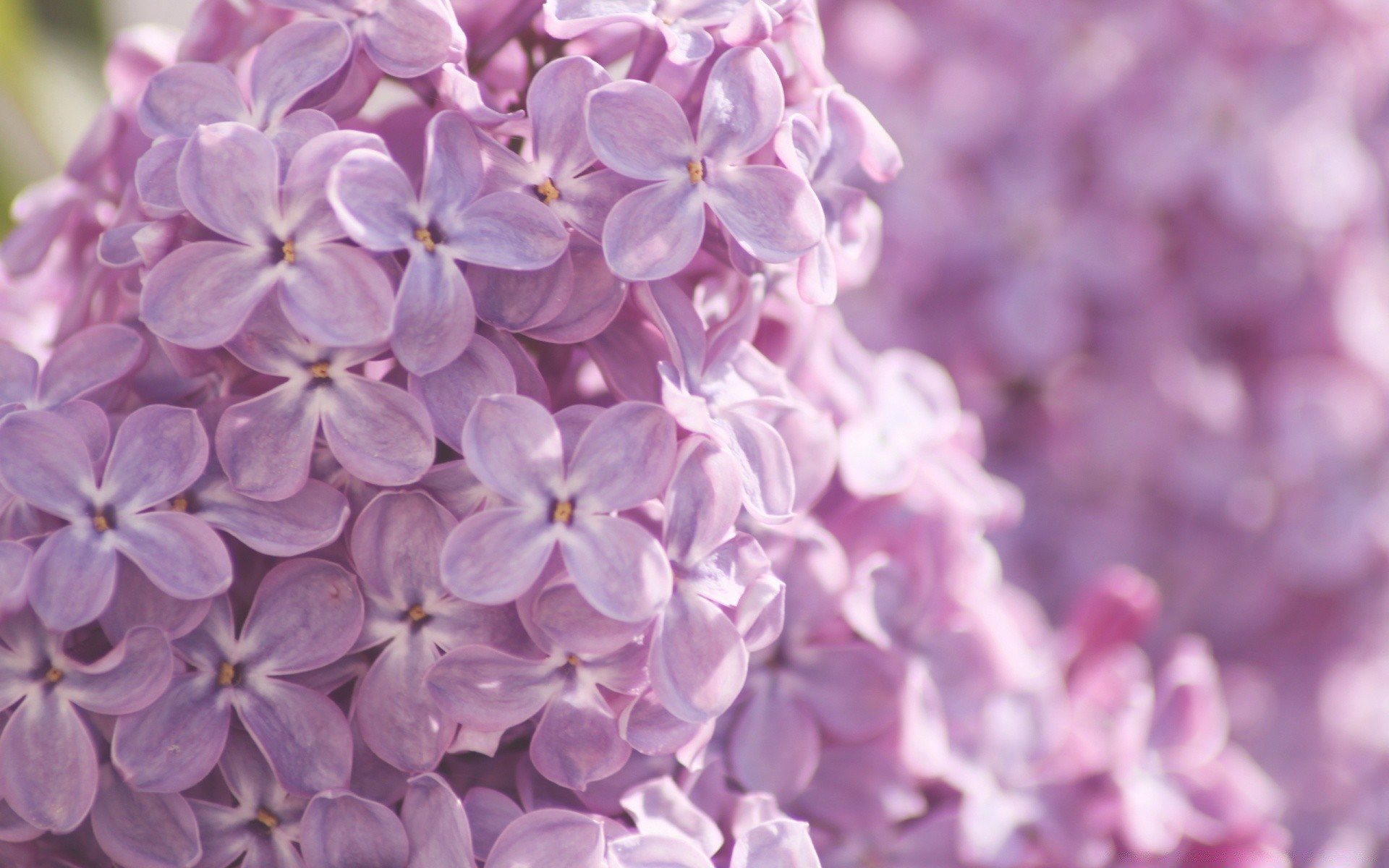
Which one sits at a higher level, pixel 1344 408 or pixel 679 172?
pixel 679 172

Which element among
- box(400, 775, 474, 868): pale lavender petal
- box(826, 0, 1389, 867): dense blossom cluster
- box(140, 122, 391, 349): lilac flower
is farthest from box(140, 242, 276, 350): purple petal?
box(826, 0, 1389, 867): dense blossom cluster

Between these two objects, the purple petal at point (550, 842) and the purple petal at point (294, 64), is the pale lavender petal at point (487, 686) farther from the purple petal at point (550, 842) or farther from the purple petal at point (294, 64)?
the purple petal at point (294, 64)

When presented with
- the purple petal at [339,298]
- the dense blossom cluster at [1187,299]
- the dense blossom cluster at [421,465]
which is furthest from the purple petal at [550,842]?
the dense blossom cluster at [1187,299]

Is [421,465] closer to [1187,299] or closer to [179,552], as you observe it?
[179,552]

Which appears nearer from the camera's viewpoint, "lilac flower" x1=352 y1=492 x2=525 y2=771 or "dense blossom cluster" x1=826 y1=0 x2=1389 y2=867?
"lilac flower" x1=352 y1=492 x2=525 y2=771

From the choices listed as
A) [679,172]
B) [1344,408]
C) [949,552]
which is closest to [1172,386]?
[1344,408]

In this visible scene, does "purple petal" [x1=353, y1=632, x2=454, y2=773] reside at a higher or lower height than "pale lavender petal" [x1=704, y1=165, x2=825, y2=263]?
lower

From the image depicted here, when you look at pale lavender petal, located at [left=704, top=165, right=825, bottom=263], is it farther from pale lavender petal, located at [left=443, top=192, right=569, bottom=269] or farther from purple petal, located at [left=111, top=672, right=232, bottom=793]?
purple petal, located at [left=111, top=672, right=232, bottom=793]

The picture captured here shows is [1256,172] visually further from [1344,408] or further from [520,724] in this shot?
[520,724]
